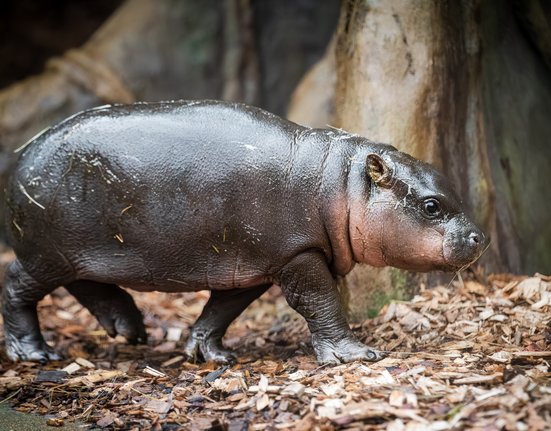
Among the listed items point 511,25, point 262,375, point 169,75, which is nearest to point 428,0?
point 511,25

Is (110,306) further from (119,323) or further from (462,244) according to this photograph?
(462,244)

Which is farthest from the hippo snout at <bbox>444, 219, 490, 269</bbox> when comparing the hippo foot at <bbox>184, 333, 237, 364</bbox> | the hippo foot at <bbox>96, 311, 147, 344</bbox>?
the hippo foot at <bbox>96, 311, 147, 344</bbox>

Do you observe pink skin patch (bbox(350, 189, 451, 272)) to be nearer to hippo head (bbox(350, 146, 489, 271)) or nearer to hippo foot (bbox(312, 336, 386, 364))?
hippo head (bbox(350, 146, 489, 271))

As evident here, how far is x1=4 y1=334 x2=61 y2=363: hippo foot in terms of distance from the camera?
6.41m

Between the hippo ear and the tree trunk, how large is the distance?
1151 mm

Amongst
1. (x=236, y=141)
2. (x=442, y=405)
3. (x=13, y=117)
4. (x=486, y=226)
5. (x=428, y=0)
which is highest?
(x=428, y=0)

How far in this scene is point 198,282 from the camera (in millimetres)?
5855

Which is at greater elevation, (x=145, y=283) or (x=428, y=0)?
(x=428, y=0)

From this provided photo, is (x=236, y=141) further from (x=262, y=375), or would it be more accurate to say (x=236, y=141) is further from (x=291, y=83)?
(x=291, y=83)

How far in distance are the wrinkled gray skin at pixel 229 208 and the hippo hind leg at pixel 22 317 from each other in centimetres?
22

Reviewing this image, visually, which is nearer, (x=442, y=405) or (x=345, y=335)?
(x=442, y=405)

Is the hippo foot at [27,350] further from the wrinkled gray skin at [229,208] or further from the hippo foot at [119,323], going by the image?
the wrinkled gray skin at [229,208]

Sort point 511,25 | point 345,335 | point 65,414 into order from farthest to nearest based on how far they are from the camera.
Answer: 1. point 511,25
2. point 345,335
3. point 65,414

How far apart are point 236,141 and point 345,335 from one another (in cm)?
154
